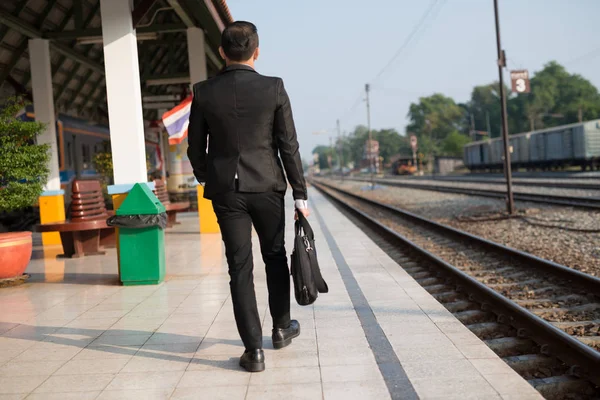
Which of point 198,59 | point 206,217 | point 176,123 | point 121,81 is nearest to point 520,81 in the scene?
point 198,59

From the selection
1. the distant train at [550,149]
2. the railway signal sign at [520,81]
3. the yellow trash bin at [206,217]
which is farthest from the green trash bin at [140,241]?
the distant train at [550,149]

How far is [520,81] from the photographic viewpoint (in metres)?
17.1

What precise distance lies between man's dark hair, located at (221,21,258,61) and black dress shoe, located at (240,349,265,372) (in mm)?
1763

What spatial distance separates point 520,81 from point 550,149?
2910cm

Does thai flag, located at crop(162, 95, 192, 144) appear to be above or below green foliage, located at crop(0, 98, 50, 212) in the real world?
above

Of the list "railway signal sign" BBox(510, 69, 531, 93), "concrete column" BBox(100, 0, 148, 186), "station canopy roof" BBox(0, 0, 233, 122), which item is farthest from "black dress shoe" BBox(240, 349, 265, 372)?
"railway signal sign" BBox(510, 69, 531, 93)

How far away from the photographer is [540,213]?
16.1 metres

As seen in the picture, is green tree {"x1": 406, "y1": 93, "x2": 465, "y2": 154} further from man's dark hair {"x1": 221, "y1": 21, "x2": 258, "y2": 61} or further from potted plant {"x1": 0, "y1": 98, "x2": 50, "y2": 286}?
man's dark hair {"x1": 221, "y1": 21, "x2": 258, "y2": 61}

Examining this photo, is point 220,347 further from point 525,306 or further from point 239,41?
point 525,306

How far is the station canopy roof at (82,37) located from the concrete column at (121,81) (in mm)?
273

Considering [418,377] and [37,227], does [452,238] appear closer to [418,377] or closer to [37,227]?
[37,227]

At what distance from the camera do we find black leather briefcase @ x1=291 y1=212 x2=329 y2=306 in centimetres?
392

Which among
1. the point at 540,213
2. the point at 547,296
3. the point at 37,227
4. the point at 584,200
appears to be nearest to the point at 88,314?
the point at 37,227

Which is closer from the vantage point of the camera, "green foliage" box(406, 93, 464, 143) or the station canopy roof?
the station canopy roof
